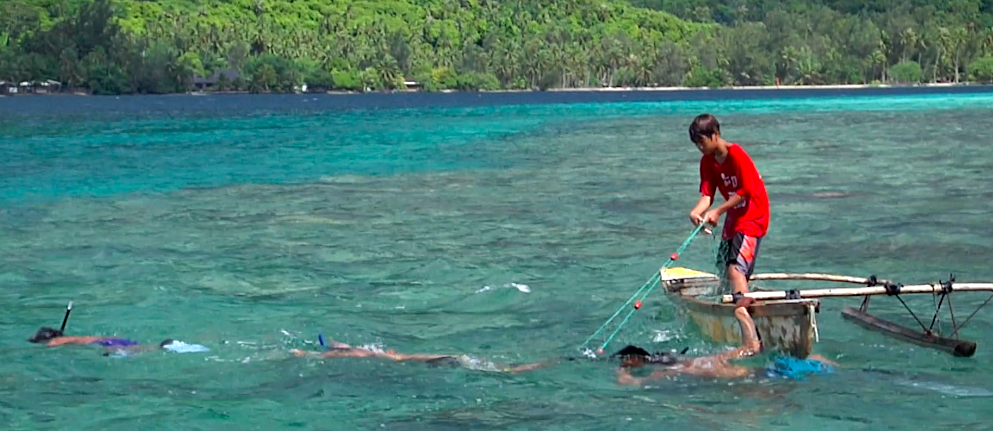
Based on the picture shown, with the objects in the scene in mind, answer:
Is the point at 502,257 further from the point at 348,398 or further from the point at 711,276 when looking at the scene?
the point at 348,398

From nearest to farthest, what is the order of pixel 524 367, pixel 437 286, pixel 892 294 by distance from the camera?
1. pixel 892 294
2. pixel 524 367
3. pixel 437 286

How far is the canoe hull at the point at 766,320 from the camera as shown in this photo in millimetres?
12734

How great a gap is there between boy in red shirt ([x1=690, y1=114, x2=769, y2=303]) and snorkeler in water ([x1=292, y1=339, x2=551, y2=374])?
7.70ft

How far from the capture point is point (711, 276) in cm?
1552

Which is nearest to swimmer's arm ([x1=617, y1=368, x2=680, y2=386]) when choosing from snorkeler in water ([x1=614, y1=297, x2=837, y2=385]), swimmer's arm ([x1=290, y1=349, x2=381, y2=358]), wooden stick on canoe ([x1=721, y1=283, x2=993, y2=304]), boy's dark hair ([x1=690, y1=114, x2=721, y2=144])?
snorkeler in water ([x1=614, y1=297, x2=837, y2=385])

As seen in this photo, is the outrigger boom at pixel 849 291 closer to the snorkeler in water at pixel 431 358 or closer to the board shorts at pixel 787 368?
the board shorts at pixel 787 368

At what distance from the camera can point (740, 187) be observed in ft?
42.7

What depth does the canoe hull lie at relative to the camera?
12.7m

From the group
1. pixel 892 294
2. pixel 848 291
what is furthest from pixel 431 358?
pixel 892 294

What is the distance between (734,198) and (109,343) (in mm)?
7181

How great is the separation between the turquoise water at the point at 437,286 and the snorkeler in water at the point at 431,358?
0.20 meters

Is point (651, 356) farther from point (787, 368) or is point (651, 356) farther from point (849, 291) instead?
point (849, 291)

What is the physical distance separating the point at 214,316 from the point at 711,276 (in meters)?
6.36

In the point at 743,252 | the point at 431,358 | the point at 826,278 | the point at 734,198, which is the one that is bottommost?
the point at 431,358
